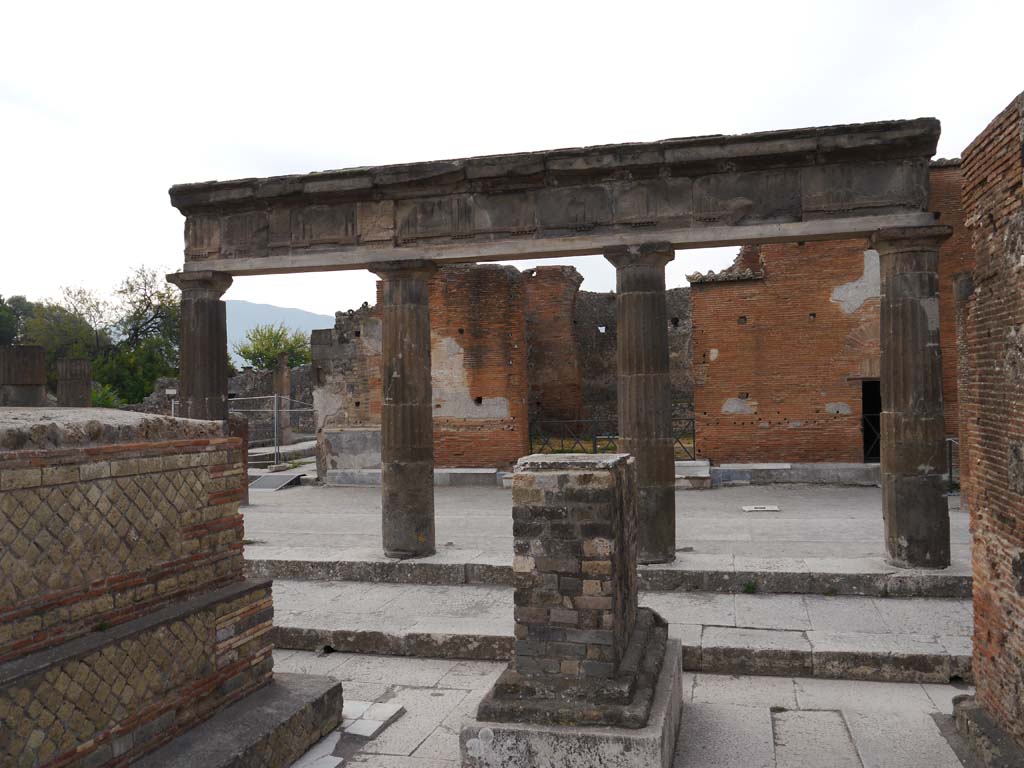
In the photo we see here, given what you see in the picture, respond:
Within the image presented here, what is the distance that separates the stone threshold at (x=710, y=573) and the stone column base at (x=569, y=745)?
11.9 feet

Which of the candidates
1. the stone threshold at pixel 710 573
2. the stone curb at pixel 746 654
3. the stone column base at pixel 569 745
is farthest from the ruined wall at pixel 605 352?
the stone column base at pixel 569 745

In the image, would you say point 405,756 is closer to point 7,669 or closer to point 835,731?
point 7,669

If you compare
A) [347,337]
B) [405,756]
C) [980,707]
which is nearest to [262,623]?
[405,756]

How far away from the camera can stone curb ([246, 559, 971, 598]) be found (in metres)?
7.41

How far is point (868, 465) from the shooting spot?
48.4 feet

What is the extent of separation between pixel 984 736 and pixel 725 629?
7.88 feet

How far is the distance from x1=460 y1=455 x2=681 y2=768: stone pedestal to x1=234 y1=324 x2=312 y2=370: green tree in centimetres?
5010

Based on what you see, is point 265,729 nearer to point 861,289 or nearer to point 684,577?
point 684,577

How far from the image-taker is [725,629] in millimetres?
6527

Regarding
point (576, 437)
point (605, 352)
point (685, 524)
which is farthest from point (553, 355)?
point (685, 524)

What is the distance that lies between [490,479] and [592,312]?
12.6 m

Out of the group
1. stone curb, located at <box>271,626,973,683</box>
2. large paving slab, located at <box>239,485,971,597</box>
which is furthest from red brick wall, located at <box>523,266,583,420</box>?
stone curb, located at <box>271,626,973,683</box>

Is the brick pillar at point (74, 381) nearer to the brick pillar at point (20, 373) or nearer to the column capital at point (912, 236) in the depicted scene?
the brick pillar at point (20, 373)

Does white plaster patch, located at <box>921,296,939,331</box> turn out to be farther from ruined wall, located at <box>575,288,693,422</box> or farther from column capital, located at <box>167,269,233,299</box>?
ruined wall, located at <box>575,288,693,422</box>
